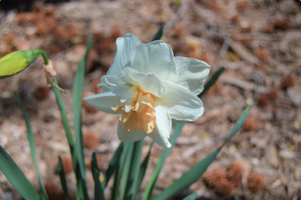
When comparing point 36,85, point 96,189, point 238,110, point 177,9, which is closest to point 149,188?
point 96,189

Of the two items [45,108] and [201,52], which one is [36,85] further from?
[201,52]

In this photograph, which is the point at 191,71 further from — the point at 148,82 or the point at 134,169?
the point at 134,169

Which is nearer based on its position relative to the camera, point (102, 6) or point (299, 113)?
point (299, 113)

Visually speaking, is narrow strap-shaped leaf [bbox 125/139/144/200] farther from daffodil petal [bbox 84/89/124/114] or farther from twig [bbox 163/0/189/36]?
twig [bbox 163/0/189/36]

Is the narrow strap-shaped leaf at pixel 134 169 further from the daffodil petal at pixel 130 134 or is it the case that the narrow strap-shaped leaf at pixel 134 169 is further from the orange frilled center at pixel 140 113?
the orange frilled center at pixel 140 113

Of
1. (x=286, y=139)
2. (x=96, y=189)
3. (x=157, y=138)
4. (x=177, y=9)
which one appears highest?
(x=157, y=138)

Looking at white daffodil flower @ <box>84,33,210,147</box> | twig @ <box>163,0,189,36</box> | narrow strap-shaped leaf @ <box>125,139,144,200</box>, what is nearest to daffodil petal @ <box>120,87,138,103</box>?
white daffodil flower @ <box>84,33,210,147</box>

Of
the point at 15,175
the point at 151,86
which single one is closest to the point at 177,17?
the point at 151,86
